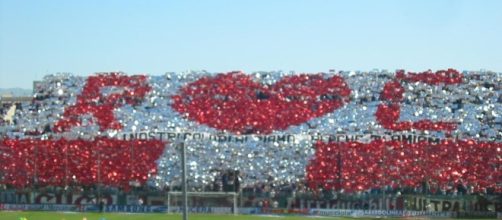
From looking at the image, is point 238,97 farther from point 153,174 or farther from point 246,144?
point 153,174

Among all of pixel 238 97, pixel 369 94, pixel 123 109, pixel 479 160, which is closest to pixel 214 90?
pixel 238 97

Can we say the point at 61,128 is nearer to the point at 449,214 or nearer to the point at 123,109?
the point at 123,109

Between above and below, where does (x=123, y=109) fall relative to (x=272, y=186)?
above

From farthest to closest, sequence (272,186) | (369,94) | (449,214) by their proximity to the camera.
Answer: (369,94) → (272,186) → (449,214)

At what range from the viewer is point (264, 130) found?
66562 millimetres

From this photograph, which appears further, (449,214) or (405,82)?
(405,82)

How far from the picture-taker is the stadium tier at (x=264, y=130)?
59.6 m

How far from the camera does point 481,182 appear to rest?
56.8 meters

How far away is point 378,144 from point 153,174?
51.4ft

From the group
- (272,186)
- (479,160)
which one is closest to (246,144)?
(272,186)

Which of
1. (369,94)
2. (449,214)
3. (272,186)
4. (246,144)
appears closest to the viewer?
(449,214)

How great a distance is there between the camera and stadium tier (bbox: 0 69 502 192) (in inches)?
2346

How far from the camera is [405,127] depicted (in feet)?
213

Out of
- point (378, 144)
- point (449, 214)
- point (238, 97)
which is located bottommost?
point (449, 214)
